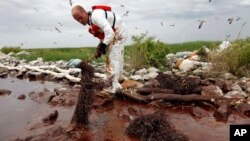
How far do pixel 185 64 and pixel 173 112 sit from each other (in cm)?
494

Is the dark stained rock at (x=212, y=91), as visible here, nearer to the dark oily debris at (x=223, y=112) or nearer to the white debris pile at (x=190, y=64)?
the dark oily debris at (x=223, y=112)

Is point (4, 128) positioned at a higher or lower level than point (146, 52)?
lower

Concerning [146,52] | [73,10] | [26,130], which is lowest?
[26,130]

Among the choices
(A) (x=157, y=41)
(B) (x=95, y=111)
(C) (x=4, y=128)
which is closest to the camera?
(C) (x=4, y=128)

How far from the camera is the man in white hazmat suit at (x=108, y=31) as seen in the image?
6629 mm

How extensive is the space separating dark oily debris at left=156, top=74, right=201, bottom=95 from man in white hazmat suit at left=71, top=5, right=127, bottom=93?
94 cm

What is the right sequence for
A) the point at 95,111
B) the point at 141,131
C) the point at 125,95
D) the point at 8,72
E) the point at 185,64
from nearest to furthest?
1. the point at 141,131
2. the point at 95,111
3. the point at 125,95
4. the point at 185,64
5. the point at 8,72

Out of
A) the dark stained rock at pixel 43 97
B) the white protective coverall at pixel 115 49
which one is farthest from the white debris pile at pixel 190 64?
the dark stained rock at pixel 43 97

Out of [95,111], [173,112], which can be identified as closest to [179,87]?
[173,112]

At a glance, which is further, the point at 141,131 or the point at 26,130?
the point at 26,130

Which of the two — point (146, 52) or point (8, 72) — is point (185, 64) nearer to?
point (146, 52)

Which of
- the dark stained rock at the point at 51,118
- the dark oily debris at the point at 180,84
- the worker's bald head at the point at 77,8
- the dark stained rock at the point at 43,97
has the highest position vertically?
the worker's bald head at the point at 77,8

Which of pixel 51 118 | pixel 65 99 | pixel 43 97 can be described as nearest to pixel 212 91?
pixel 65 99

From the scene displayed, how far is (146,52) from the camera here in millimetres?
11664
